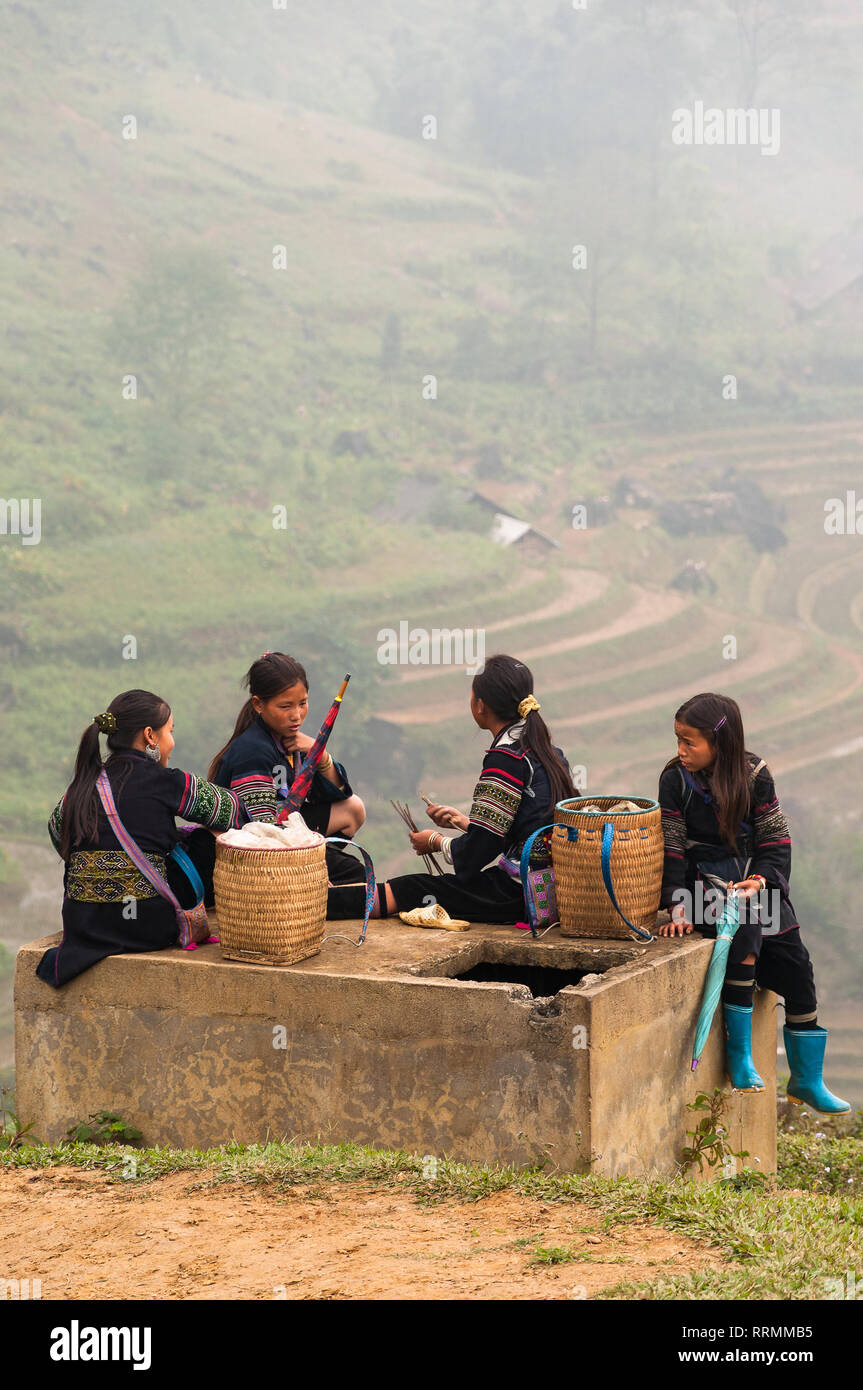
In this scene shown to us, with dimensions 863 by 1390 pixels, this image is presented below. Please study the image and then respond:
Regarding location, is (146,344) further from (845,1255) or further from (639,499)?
(845,1255)

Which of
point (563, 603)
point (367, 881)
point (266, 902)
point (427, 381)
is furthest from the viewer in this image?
point (427, 381)

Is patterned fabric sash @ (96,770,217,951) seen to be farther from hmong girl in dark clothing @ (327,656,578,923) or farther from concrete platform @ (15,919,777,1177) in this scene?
hmong girl in dark clothing @ (327,656,578,923)

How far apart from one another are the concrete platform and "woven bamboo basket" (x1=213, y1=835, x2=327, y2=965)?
0.07 meters

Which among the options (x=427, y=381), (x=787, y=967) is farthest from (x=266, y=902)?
(x=427, y=381)

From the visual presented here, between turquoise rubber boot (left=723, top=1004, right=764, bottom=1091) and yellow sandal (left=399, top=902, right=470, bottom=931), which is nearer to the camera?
turquoise rubber boot (left=723, top=1004, right=764, bottom=1091)

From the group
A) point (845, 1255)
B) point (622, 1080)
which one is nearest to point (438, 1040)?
point (622, 1080)

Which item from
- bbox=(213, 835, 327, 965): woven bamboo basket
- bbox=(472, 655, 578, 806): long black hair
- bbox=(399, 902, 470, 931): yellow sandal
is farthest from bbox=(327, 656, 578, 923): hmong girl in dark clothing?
bbox=(213, 835, 327, 965): woven bamboo basket

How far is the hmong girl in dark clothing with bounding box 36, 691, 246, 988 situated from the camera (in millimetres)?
4676

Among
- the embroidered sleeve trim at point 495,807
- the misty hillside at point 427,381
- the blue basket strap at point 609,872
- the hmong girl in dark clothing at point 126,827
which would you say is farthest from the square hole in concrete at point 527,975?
the misty hillside at point 427,381

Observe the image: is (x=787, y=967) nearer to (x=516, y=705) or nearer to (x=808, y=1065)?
(x=808, y=1065)

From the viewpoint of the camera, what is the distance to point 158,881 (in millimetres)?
4750

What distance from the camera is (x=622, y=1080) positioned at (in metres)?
4.22

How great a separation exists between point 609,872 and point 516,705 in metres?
0.72

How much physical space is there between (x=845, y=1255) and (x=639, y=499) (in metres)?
42.8
